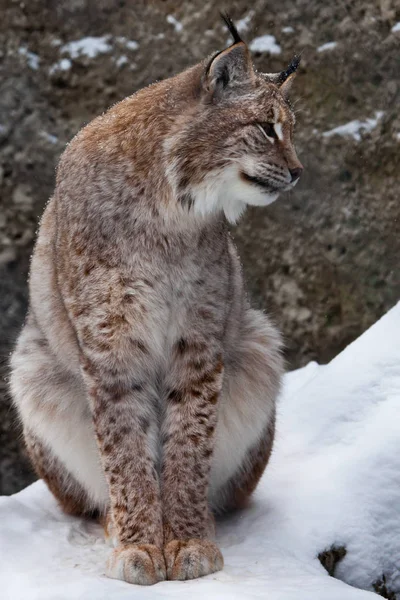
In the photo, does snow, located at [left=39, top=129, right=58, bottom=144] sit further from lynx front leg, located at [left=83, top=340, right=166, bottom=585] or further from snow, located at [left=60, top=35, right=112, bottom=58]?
lynx front leg, located at [left=83, top=340, right=166, bottom=585]

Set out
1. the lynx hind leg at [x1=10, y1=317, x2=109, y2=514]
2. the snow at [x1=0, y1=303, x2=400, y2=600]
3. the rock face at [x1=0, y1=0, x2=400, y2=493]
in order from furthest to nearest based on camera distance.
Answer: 1. the rock face at [x1=0, y1=0, x2=400, y2=493]
2. the lynx hind leg at [x1=10, y1=317, x2=109, y2=514]
3. the snow at [x1=0, y1=303, x2=400, y2=600]

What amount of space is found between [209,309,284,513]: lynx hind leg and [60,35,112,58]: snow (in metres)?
3.48

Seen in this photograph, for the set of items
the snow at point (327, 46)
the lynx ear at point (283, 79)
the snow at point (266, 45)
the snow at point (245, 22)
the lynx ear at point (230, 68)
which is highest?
the snow at point (245, 22)

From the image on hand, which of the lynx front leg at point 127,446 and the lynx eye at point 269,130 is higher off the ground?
the lynx eye at point 269,130

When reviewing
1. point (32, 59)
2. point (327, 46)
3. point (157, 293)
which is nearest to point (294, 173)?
point (157, 293)

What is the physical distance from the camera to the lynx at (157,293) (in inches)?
131

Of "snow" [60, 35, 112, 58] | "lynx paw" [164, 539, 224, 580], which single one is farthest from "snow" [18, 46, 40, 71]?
"lynx paw" [164, 539, 224, 580]

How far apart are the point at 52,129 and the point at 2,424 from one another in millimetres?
2264

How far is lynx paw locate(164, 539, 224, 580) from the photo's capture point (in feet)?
10.3

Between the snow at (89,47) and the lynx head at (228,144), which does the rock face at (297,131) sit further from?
the lynx head at (228,144)

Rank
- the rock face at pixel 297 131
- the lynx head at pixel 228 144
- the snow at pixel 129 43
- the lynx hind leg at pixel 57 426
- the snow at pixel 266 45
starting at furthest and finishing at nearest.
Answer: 1. the snow at pixel 129 43
2. the snow at pixel 266 45
3. the rock face at pixel 297 131
4. the lynx hind leg at pixel 57 426
5. the lynx head at pixel 228 144

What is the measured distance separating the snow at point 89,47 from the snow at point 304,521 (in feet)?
10.8

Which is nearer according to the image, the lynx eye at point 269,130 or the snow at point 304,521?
the snow at point 304,521

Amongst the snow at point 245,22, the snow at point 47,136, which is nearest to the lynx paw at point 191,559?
the snow at point 47,136
